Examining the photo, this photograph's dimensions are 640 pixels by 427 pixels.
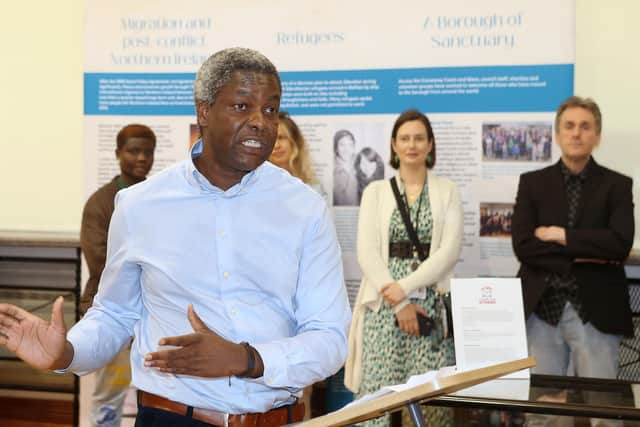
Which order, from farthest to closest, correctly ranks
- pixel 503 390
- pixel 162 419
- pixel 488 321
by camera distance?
pixel 488 321, pixel 503 390, pixel 162 419

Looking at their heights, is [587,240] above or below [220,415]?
above

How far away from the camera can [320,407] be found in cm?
548

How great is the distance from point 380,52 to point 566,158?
54.3 inches

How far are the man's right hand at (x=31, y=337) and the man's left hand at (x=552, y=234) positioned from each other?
2.87m

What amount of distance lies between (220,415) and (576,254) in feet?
8.64

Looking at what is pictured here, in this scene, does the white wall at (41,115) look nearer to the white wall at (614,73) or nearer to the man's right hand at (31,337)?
the white wall at (614,73)

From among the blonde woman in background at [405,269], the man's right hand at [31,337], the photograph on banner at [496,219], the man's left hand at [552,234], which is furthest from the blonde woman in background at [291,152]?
the man's right hand at [31,337]

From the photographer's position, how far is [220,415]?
2.04 metres

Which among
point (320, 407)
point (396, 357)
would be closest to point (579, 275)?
point (396, 357)

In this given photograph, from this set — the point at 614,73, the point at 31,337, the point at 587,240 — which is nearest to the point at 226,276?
the point at 31,337

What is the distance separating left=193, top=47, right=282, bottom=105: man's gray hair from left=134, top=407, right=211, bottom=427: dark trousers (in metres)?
0.78

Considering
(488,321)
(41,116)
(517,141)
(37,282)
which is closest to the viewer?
(488,321)

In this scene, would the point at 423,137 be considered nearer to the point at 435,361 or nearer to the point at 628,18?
the point at 435,361

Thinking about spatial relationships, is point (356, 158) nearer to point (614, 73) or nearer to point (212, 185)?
point (614, 73)
